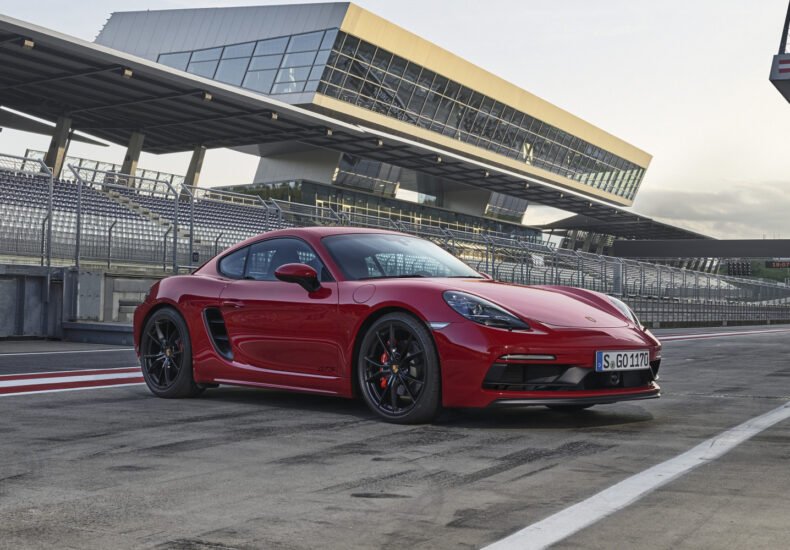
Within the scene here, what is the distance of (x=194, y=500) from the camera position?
387 centimetres

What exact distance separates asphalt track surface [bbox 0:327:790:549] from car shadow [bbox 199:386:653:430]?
A: 0.7 inches

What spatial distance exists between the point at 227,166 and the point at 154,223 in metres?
29.2

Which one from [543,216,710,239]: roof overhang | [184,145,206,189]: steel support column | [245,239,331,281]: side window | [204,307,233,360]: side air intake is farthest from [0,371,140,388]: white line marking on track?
[543,216,710,239]: roof overhang

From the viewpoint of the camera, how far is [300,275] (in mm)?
6488

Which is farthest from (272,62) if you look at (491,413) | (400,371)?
(400,371)

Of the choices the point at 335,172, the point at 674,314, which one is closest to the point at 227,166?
the point at 335,172

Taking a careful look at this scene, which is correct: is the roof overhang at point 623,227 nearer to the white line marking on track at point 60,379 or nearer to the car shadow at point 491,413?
the white line marking on track at point 60,379

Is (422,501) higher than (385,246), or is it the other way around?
(385,246)

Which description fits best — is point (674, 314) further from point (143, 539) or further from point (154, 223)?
point (143, 539)

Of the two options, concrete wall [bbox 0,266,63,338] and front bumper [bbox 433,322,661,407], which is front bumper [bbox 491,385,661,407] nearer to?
front bumper [bbox 433,322,661,407]

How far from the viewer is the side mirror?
6492 millimetres

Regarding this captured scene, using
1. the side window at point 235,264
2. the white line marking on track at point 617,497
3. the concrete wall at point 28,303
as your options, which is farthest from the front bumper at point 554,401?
the concrete wall at point 28,303

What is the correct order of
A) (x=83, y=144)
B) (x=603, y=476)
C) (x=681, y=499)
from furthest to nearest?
(x=83, y=144) → (x=603, y=476) → (x=681, y=499)

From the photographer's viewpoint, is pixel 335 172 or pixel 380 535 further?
pixel 335 172
